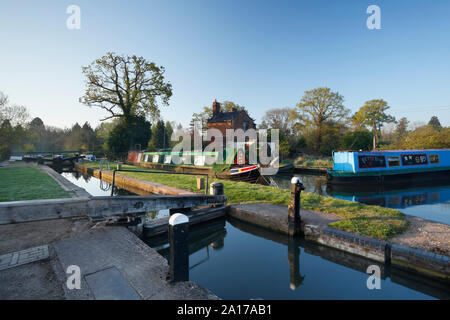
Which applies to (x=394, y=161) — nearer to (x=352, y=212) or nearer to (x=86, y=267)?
(x=352, y=212)

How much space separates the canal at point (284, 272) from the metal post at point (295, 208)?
280 millimetres

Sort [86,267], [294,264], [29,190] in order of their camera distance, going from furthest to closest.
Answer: [29,190], [294,264], [86,267]

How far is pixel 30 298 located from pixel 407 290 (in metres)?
5.43

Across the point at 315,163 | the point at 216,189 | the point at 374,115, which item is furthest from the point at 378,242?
the point at 374,115

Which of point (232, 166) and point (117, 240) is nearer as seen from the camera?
point (117, 240)

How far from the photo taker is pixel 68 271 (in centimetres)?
282

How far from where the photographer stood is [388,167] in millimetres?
15727

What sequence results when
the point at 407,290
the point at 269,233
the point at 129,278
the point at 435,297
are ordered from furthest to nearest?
the point at 269,233, the point at 407,290, the point at 435,297, the point at 129,278

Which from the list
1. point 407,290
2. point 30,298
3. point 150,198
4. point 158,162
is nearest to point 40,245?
point 30,298

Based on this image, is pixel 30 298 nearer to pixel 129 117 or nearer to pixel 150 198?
pixel 150 198

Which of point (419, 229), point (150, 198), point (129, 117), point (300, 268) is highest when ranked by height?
point (129, 117)

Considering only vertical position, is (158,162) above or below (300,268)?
above

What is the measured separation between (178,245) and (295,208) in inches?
141

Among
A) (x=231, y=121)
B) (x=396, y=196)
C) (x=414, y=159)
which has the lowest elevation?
(x=396, y=196)
